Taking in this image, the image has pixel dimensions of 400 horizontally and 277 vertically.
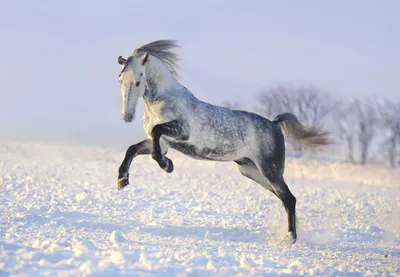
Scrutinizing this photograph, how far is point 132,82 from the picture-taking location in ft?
16.3

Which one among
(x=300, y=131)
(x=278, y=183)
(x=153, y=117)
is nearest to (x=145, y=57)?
(x=153, y=117)

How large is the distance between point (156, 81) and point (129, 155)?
0.87m

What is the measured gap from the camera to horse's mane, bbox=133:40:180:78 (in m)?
5.57

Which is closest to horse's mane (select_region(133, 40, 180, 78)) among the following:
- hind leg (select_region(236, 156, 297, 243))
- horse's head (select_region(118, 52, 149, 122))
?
horse's head (select_region(118, 52, 149, 122))

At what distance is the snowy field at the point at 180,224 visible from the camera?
380cm

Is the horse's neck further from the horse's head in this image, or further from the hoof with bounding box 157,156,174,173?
the hoof with bounding box 157,156,174,173

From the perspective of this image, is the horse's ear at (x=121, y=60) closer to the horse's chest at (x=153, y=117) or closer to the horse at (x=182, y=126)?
the horse at (x=182, y=126)

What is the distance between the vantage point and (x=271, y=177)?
19.8 feet

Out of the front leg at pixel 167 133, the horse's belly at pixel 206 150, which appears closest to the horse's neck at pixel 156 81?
the front leg at pixel 167 133

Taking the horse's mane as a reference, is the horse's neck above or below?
below

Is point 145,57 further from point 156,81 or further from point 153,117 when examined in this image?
point 153,117

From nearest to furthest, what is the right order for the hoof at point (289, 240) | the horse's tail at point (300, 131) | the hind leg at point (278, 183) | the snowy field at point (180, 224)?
1. the snowy field at point (180, 224)
2. the hoof at point (289, 240)
3. the hind leg at point (278, 183)
4. the horse's tail at point (300, 131)

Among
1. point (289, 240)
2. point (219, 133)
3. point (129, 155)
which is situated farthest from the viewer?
point (289, 240)

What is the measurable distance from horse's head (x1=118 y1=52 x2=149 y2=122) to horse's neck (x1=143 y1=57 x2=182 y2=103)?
5.0 inches
